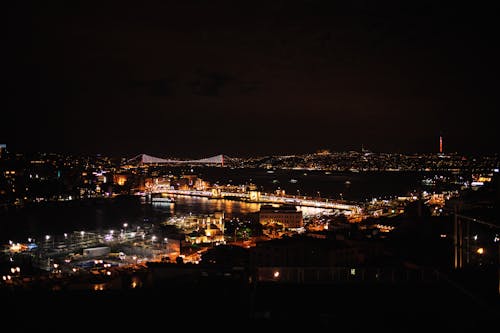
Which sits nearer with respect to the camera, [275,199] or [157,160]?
[275,199]

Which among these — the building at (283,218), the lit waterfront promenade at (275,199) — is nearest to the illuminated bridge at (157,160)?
the lit waterfront promenade at (275,199)

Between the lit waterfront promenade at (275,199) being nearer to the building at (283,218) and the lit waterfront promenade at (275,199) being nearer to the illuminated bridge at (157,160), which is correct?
the building at (283,218)

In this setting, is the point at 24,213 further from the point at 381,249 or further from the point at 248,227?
the point at 381,249

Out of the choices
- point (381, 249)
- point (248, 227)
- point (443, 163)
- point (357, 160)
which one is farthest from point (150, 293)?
point (357, 160)

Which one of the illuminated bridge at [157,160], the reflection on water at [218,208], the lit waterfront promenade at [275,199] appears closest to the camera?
the reflection on water at [218,208]

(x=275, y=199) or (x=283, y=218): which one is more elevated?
(x=275, y=199)

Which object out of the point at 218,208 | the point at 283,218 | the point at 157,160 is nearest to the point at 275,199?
the point at 218,208

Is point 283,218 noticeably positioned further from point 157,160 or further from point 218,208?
point 157,160

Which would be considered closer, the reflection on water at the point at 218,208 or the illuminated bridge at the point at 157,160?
the reflection on water at the point at 218,208

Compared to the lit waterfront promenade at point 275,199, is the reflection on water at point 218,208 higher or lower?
lower
